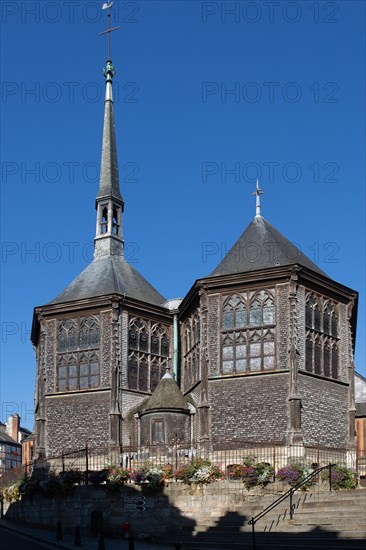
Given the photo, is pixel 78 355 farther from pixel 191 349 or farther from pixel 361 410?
pixel 361 410

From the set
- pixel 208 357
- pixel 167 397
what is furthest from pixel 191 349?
pixel 208 357

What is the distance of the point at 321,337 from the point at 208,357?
496 centimetres

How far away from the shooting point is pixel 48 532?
3103 cm

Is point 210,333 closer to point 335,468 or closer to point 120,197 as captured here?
point 335,468

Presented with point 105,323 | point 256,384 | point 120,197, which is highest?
point 120,197

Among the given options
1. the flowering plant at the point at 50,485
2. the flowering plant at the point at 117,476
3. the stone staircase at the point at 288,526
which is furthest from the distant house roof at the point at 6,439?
the stone staircase at the point at 288,526

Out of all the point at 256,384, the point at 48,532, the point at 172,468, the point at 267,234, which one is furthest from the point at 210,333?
the point at 48,532

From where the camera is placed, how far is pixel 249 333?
36812mm

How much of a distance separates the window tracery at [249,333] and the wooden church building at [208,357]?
50 millimetres

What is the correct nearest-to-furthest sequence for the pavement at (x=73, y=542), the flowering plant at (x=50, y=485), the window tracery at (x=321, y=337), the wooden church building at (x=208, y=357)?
1. the pavement at (x=73, y=542)
2. the flowering plant at (x=50, y=485)
3. the wooden church building at (x=208, y=357)
4. the window tracery at (x=321, y=337)

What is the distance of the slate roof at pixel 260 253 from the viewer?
1499 inches

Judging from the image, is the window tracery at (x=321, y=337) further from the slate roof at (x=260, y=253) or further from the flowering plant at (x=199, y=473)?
the flowering plant at (x=199, y=473)

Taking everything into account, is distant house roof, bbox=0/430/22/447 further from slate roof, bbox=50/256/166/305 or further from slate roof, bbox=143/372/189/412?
slate roof, bbox=143/372/189/412

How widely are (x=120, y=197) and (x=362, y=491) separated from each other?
2681 centimetres
